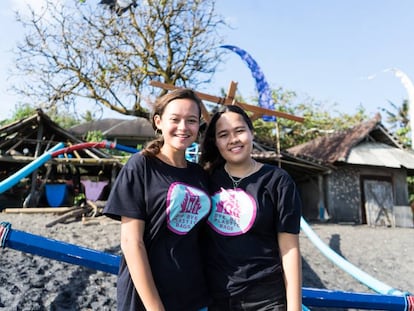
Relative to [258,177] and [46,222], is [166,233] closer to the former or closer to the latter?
[258,177]

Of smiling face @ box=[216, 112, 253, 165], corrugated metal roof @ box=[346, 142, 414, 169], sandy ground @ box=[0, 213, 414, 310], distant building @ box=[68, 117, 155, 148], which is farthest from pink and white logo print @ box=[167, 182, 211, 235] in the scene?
distant building @ box=[68, 117, 155, 148]

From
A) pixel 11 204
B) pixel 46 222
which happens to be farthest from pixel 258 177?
pixel 11 204

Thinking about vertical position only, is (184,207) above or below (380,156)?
below

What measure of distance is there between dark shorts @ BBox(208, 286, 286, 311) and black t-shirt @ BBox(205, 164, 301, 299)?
0.02 m

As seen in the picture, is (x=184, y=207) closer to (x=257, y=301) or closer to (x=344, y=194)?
(x=257, y=301)

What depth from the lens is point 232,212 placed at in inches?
52.9

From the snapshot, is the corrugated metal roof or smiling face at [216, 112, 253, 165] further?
the corrugated metal roof

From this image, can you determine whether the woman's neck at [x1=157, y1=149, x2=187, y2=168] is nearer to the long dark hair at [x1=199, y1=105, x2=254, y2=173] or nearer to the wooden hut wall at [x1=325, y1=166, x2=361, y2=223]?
the long dark hair at [x1=199, y1=105, x2=254, y2=173]

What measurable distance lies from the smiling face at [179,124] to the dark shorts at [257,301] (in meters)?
0.64

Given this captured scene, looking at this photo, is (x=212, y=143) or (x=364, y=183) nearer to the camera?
(x=212, y=143)

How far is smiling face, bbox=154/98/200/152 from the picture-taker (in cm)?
→ 134

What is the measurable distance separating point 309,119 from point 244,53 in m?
14.9

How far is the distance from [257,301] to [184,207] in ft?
1.53

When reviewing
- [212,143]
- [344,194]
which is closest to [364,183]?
[344,194]
